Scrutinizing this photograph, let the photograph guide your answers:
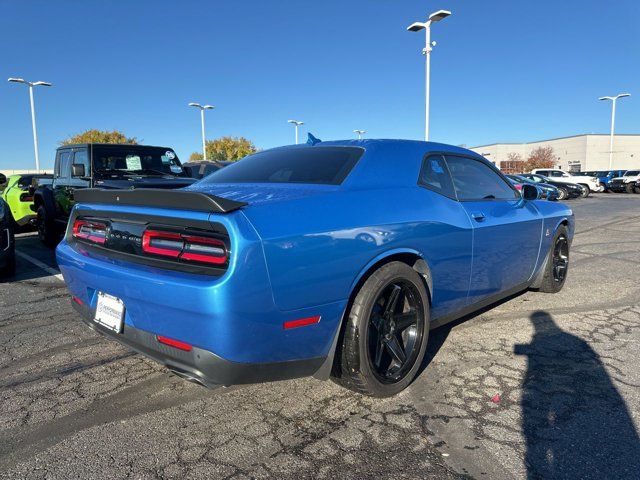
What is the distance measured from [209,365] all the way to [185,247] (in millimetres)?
555

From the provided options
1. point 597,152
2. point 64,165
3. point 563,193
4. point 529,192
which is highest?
point 597,152

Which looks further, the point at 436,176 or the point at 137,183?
the point at 137,183

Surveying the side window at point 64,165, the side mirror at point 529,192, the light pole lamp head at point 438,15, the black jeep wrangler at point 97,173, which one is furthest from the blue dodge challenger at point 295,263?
the light pole lamp head at point 438,15

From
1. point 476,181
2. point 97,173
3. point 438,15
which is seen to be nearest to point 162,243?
point 476,181

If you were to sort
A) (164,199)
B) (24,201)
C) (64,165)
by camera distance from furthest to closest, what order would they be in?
1. (24,201)
2. (64,165)
3. (164,199)

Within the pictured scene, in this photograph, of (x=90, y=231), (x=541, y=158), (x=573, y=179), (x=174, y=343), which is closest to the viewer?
(x=174, y=343)

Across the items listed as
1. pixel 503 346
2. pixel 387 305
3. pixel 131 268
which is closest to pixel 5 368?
pixel 131 268

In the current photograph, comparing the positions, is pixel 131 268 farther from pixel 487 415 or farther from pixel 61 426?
pixel 487 415

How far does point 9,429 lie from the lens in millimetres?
2404

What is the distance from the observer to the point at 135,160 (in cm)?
762

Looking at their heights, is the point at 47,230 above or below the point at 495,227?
below

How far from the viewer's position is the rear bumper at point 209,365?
2.04 m

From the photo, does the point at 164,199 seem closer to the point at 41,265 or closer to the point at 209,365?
the point at 209,365

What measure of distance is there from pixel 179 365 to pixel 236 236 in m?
0.70
